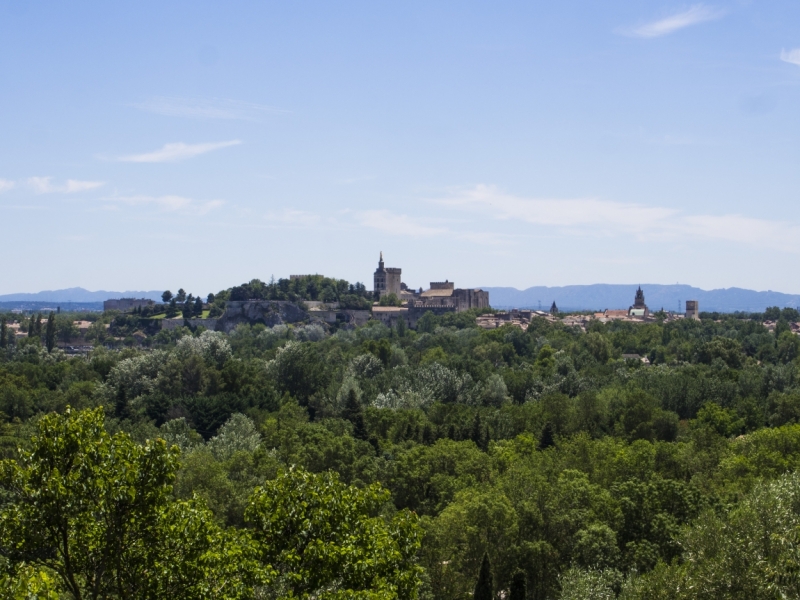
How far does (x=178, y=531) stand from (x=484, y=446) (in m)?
37.3

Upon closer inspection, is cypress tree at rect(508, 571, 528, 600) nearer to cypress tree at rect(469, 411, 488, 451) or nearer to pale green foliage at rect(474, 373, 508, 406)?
cypress tree at rect(469, 411, 488, 451)

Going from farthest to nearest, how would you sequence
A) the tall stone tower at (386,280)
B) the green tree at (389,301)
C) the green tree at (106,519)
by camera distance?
1. the tall stone tower at (386,280)
2. the green tree at (389,301)
3. the green tree at (106,519)

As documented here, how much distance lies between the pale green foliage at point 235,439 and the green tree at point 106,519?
28363 mm

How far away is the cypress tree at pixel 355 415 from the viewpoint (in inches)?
2030

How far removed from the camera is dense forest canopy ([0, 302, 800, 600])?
14.7 metres

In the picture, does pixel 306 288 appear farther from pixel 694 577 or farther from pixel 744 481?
pixel 694 577

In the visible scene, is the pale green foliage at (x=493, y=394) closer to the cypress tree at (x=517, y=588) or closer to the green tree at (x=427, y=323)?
the cypress tree at (x=517, y=588)

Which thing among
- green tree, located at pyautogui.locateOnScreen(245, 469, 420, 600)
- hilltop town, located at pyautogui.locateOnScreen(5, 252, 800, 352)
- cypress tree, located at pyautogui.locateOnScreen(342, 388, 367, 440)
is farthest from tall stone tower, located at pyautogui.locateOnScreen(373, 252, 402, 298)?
green tree, located at pyautogui.locateOnScreen(245, 469, 420, 600)

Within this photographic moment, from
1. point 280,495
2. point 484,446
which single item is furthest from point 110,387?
point 280,495

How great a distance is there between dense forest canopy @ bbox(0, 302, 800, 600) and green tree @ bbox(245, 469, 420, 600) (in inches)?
1.7

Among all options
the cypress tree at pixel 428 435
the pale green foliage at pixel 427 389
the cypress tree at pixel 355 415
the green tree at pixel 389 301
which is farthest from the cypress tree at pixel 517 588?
the green tree at pixel 389 301

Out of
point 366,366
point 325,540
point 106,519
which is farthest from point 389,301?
point 106,519

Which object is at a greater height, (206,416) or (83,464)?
(83,464)

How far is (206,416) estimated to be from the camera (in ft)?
197
